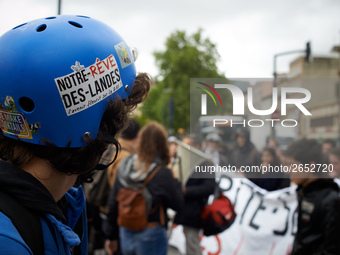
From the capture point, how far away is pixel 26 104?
51.5 inches

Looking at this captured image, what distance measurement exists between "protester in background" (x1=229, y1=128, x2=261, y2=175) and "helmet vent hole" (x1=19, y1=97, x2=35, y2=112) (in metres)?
1.58

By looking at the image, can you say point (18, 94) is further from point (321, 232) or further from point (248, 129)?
point (321, 232)

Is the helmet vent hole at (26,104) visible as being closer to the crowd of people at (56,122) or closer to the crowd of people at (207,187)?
the crowd of people at (56,122)

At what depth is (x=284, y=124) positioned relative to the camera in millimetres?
2447

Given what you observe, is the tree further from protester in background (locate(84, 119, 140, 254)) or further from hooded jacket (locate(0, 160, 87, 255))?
hooded jacket (locate(0, 160, 87, 255))

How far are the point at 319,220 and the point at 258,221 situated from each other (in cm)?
165

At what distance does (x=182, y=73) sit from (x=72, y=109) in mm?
40916

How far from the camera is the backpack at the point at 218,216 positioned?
14.4 feet

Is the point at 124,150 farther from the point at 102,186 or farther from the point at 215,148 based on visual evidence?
the point at 215,148

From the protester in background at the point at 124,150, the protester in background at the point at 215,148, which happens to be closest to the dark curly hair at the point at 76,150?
the protester in background at the point at 215,148

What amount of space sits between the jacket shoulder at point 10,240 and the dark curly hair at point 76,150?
334mm

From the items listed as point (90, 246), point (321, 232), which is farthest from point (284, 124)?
point (90, 246)

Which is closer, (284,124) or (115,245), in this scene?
(284,124)

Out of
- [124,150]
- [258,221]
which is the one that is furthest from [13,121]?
[258,221]
